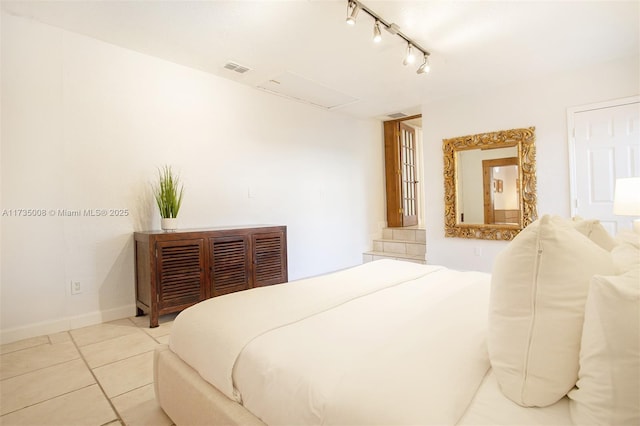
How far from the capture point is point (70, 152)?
2.57 m

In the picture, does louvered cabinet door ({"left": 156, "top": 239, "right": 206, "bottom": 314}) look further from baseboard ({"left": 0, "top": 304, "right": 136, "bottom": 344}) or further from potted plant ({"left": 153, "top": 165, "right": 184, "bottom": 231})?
baseboard ({"left": 0, "top": 304, "right": 136, "bottom": 344})

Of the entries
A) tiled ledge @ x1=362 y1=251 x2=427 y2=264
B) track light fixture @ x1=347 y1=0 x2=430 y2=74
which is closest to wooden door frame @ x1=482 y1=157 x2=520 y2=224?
tiled ledge @ x1=362 y1=251 x2=427 y2=264

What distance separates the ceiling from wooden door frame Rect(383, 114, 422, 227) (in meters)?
1.76

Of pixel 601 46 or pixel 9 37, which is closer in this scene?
pixel 9 37

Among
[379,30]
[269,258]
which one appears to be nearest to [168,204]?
[269,258]

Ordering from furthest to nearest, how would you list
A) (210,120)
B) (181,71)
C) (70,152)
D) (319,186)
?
1. (319,186)
2. (210,120)
3. (181,71)
4. (70,152)

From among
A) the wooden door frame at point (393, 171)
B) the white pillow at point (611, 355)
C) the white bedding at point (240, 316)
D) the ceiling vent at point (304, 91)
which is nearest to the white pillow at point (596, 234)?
the white pillow at point (611, 355)

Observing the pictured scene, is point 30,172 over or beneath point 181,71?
beneath

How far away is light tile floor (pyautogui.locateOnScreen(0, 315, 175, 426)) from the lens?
1.49 m

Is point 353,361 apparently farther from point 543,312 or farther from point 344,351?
point 543,312

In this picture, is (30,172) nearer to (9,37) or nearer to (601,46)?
(9,37)

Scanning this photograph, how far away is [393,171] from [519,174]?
2.11 meters

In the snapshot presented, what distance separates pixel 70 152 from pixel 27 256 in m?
0.89

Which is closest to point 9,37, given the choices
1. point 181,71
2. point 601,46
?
point 181,71
